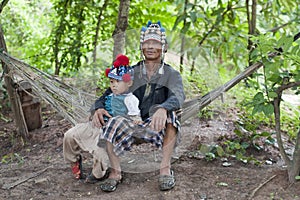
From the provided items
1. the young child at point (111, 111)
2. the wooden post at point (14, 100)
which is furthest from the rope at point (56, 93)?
the young child at point (111, 111)

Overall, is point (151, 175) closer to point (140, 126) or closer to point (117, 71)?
point (140, 126)

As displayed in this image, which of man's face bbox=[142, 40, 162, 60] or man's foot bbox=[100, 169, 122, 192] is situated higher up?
man's face bbox=[142, 40, 162, 60]

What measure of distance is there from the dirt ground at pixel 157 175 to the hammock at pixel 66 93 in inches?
6.9

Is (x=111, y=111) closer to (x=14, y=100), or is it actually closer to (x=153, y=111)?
(x=153, y=111)

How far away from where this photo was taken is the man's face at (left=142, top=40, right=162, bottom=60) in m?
2.46

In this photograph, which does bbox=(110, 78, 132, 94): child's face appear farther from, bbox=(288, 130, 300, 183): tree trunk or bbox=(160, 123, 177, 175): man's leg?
bbox=(288, 130, 300, 183): tree trunk

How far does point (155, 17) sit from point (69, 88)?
4.74ft

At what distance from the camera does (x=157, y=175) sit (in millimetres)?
2561

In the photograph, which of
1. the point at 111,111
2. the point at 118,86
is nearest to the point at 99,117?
the point at 111,111

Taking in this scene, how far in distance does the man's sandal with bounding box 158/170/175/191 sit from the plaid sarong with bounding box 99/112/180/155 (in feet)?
0.60

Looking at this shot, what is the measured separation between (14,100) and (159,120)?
4.01ft

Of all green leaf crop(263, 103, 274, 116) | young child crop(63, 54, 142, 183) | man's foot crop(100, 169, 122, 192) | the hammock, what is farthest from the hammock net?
green leaf crop(263, 103, 274, 116)

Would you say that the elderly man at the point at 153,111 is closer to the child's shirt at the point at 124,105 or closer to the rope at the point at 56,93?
the child's shirt at the point at 124,105

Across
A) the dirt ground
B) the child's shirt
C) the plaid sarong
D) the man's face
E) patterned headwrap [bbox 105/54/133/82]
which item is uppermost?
the man's face
